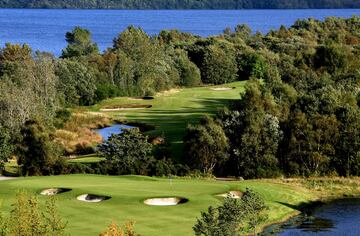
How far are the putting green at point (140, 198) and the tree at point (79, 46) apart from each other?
270 ft

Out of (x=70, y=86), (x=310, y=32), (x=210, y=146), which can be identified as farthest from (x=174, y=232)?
(x=310, y=32)

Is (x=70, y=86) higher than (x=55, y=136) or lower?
higher

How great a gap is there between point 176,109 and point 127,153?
114ft

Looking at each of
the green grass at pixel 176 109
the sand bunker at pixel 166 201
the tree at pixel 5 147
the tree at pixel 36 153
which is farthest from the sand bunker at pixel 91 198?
the green grass at pixel 176 109

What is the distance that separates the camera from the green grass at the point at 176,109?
79.4 meters

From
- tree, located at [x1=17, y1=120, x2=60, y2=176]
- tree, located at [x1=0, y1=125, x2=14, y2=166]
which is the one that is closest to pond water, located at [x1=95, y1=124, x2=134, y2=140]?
tree, located at [x1=17, y1=120, x2=60, y2=176]

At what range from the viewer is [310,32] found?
165 m

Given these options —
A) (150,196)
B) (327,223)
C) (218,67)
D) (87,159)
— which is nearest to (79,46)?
(218,67)

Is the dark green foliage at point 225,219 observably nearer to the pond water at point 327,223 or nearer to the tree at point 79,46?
the pond water at point 327,223

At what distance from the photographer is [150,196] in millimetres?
45625

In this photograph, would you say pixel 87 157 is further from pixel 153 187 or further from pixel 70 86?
pixel 70 86

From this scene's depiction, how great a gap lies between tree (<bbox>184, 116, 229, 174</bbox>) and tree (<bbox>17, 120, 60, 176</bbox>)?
11.8m

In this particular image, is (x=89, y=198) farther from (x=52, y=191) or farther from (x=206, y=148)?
(x=206, y=148)

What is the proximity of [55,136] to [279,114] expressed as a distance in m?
24.2
